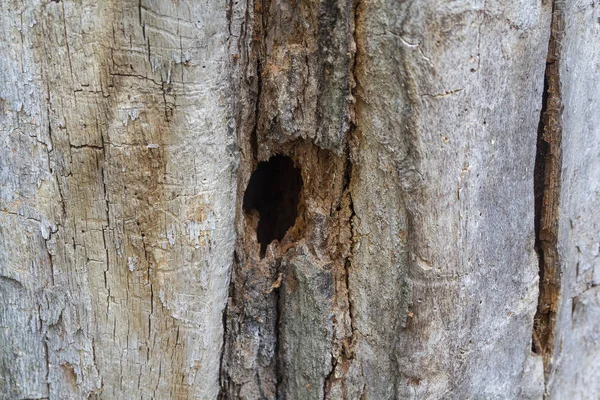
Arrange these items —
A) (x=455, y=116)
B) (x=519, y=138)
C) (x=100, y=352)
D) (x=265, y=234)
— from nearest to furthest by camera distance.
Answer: (x=455, y=116)
(x=519, y=138)
(x=100, y=352)
(x=265, y=234)

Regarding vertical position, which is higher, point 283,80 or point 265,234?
point 283,80

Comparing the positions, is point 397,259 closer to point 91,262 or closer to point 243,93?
point 243,93

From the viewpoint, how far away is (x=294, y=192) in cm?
171

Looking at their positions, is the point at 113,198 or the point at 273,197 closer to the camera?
the point at 113,198

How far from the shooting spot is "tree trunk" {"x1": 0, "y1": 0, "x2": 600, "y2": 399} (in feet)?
4.36

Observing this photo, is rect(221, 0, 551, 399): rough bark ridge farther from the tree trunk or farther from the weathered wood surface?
the weathered wood surface

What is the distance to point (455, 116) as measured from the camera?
4.33ft

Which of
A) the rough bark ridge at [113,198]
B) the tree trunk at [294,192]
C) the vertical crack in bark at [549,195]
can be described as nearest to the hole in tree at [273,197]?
the tree trunk at [294,192]

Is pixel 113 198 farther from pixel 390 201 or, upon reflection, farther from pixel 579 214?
pixel 579 214

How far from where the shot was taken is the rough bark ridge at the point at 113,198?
1334 millimetres

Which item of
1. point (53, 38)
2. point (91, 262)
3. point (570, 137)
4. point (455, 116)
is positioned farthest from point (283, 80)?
point (570, 137)

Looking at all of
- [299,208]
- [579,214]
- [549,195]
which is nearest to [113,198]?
[299,208]

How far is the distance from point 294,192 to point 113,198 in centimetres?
49

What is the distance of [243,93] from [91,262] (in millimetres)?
527
